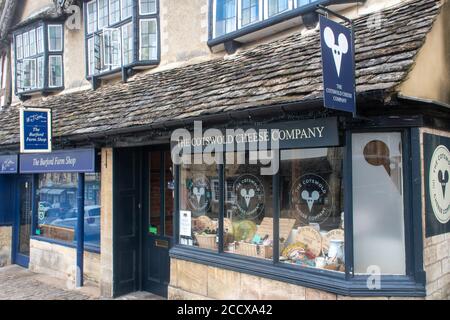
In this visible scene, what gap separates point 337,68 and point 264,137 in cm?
132

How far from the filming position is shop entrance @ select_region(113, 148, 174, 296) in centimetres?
757

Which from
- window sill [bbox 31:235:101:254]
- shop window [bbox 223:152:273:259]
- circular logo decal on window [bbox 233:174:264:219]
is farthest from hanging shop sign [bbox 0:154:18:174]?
circular logo decal on window [bbox 233:174:264:219]

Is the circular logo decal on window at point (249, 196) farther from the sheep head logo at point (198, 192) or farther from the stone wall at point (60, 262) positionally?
the stone wall at point (60, 262)

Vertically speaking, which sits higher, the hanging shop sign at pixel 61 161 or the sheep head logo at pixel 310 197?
the hanging shop sign at pixel 61 161

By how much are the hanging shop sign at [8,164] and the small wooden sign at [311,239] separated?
23.8ft

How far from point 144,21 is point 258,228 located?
16.7 feet

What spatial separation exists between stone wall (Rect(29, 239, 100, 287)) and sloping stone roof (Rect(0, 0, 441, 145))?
2488mm

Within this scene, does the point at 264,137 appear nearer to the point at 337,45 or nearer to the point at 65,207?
the point at 337,45

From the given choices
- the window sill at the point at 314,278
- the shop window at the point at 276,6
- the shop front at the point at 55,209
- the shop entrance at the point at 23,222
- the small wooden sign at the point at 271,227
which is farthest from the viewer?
the shop entrance at the point at 23,222

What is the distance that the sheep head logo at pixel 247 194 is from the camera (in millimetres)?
5801

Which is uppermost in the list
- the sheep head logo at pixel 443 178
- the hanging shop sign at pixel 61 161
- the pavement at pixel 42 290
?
the hanging shop sign at pixel 61 161

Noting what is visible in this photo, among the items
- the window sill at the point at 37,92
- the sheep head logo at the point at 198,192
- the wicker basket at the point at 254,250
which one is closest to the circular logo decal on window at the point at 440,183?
the wicker basket at the point at 254,250

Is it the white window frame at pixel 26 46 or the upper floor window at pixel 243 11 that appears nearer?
the upper floor window at pixel 243 11

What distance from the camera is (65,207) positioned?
31.3ft
